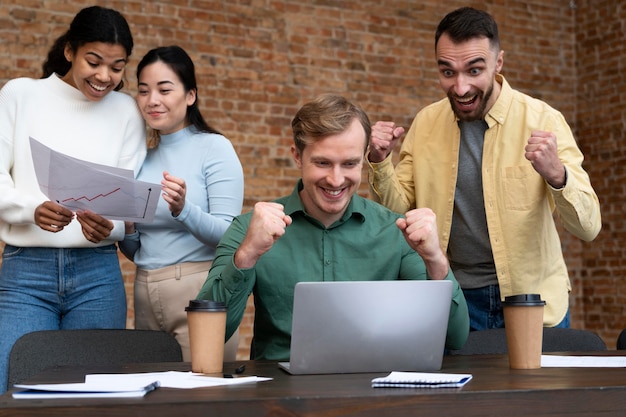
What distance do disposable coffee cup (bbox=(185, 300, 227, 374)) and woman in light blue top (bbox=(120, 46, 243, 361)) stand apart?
0.98 metres

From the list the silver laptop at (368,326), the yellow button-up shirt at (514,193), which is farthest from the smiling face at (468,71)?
the silver laptop at (368,326)

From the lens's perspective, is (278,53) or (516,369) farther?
(278,53)

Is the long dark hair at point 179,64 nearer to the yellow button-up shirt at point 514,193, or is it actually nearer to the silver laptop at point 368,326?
the yellow button-up shirt at point 514,193

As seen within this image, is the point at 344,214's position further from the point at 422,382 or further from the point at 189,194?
the point at 422,382

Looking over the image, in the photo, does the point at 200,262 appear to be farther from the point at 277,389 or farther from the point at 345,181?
the point at 277,389

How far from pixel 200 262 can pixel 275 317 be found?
0.67m

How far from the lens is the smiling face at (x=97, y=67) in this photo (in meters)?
2.78

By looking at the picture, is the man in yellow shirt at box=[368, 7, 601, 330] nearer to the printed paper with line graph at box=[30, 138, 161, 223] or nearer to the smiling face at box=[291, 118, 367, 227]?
the smiling face at box=[291, 118, 367, 227]

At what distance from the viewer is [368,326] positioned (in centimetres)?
174

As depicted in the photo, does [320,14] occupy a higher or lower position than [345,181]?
higher

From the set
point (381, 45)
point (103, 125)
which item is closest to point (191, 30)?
point (381, 45)

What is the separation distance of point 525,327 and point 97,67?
5.44 ft

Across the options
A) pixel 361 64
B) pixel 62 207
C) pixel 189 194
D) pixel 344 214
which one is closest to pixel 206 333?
pixel 344 214

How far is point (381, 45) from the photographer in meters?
6.39
